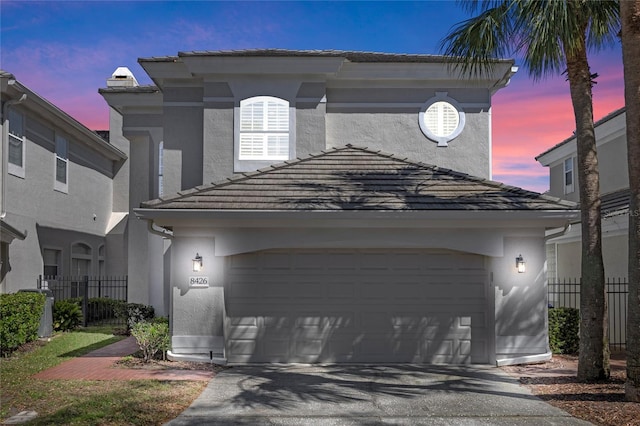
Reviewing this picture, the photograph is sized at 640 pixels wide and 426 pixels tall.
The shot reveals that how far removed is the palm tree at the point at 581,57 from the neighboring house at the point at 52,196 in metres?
12.6

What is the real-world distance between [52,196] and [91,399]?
1321 centimetres

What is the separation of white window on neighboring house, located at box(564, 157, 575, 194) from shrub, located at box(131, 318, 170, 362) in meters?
18.8

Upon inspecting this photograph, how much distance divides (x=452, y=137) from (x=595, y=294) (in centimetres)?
741

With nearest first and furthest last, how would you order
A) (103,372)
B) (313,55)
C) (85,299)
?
(103,372) → (313,55) → (85,299)

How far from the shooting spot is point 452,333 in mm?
11906

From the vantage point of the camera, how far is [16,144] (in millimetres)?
17938

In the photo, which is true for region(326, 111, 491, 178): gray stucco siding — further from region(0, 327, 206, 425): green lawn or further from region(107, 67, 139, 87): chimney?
region(107, 67, 139, 87): chimney

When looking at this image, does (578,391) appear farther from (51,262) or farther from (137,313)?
(51,262)

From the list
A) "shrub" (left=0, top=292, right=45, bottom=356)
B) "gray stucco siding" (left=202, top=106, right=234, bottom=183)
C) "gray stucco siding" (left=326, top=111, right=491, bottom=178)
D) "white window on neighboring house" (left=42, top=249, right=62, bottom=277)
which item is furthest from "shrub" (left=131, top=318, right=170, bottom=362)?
"white window on neighboring house" (left=42, top=249, right=62, bottom=277)

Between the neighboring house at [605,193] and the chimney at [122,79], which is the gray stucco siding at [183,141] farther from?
the neighboring house at [605,193]

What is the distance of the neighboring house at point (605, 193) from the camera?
Answer: 622 inches

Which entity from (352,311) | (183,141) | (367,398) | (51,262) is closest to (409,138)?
(183,141)

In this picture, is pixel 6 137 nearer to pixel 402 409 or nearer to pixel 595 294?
pixel 402 409

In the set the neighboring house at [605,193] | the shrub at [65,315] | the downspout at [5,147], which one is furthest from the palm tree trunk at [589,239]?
the downspout at [5,147]
